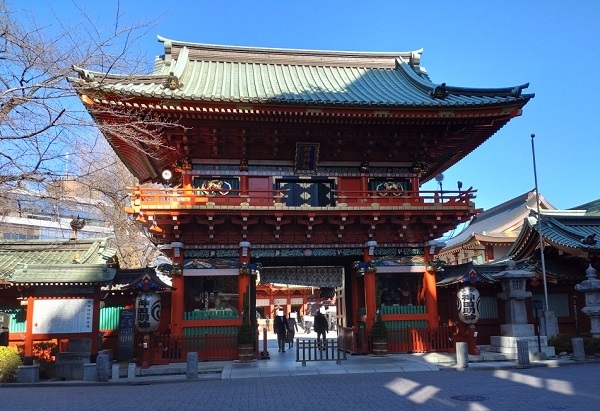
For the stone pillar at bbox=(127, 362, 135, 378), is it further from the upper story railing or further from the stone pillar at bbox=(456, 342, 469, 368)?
the stone pillar at bbox=(456, 342, 469, 368)

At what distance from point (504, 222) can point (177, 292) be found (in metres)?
32.0

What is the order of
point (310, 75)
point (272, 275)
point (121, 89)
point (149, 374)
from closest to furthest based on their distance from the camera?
point (121, 89)
point (149, 374)
point (272, 275)
point (310, 75)

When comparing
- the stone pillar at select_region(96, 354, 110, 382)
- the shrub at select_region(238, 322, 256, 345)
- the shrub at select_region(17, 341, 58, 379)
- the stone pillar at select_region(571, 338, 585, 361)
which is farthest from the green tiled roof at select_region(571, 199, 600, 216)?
the shrub at select_region(17, 341, 58, 379)

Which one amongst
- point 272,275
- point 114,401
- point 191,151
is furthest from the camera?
point 272,275

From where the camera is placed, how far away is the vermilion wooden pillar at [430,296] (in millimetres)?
18172

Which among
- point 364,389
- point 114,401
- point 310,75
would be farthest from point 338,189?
point 114,401

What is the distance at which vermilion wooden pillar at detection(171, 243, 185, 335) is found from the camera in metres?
17.0

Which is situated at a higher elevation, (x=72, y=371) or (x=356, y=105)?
(x=356, y=105)

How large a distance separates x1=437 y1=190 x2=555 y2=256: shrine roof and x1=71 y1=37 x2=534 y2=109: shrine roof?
13931mm

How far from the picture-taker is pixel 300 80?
73.0ft

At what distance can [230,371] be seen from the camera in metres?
15.1

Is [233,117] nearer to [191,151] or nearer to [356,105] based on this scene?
[191,151]

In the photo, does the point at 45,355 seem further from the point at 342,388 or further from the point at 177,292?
the point at 342,388

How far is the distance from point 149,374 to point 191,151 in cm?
781
